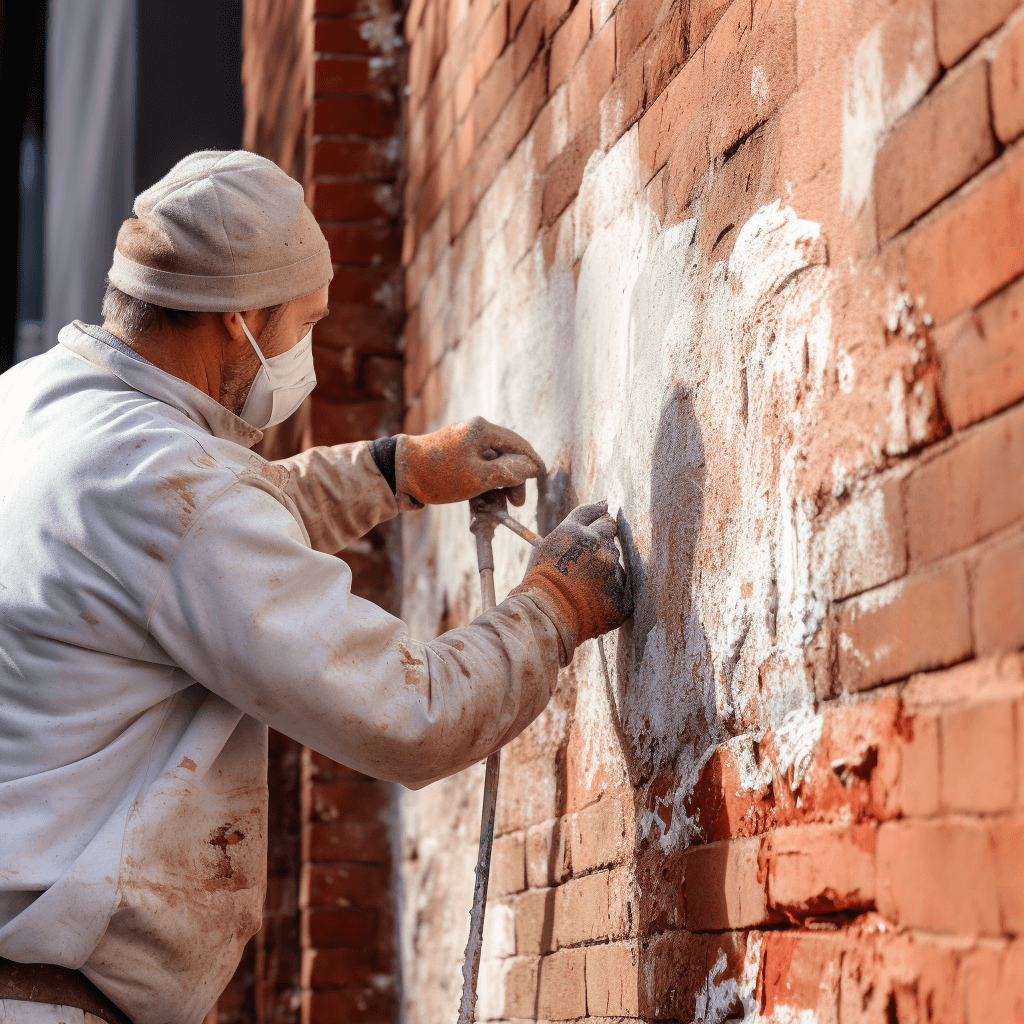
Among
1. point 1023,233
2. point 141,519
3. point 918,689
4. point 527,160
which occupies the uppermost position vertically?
point 527,160

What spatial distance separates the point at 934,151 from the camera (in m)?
1.12

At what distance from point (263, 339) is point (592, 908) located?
960 mm

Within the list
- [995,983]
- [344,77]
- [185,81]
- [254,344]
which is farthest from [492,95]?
[185,81]

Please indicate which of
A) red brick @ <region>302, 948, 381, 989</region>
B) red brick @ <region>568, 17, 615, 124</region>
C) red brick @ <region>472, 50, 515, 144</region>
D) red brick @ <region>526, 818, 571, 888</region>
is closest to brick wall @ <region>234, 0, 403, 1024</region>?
red brick @ <region>302, 948, 381, 989</region>

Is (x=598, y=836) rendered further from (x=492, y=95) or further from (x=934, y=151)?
(x=492, y=95)

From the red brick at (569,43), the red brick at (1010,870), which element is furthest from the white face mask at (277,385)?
the red brick at (1010,870)

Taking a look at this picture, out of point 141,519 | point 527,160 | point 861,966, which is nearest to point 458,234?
point 527,160

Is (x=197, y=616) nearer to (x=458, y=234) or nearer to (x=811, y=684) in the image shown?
(x=811, y=684)

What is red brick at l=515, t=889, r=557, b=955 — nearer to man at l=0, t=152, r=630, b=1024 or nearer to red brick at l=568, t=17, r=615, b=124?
man at l=0, t=152, r=630, b=1024

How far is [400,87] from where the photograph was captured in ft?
11.9

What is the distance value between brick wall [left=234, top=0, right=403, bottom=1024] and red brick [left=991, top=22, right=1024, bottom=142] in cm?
250

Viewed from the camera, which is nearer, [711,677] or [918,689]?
[918,689]

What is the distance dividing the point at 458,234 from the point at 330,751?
67.5 inches

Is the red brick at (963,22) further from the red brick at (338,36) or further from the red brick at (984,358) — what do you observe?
the red brick at (338,36)
